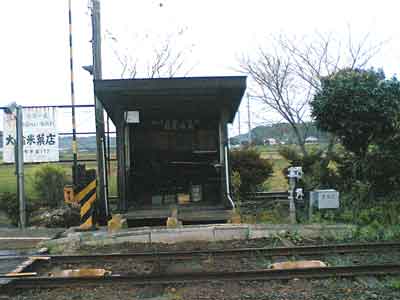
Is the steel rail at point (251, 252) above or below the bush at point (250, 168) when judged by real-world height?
below

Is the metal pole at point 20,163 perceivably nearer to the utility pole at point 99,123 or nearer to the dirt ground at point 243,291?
the utility pole at point 99,123

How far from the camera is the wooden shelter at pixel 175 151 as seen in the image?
33.1 feet

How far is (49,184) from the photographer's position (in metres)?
12.0

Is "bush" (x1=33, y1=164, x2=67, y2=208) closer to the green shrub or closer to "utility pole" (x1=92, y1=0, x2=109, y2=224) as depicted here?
"utility pole" (x1=92, y1=0, x2=109, y2=224)

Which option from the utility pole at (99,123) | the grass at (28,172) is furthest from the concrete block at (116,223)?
the grass at (28,172)

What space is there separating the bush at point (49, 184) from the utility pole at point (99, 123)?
2.20 meters

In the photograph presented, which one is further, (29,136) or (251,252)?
(29,136)

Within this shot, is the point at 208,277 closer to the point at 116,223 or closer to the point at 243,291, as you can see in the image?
the point at 243,291

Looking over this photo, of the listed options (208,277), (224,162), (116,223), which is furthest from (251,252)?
(224,162)

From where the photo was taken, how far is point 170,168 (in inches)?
446

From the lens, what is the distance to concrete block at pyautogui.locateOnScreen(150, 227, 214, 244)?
8.03 meters

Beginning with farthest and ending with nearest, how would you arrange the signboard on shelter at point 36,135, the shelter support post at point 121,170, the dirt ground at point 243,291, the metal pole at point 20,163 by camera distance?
the signboard on shelter at point 36,135
the metal pole at point 20,163
the shelter support post at point 121,170
the dirt ground at point 243,291

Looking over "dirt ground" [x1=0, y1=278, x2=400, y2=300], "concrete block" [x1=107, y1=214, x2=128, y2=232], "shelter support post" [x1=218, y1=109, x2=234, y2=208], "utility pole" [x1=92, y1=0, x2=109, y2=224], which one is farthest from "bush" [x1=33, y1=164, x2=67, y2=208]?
"dirt ground" [x1=0, y1=278, x2=400, y2=300]

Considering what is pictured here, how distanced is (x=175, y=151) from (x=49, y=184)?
3.61 m
